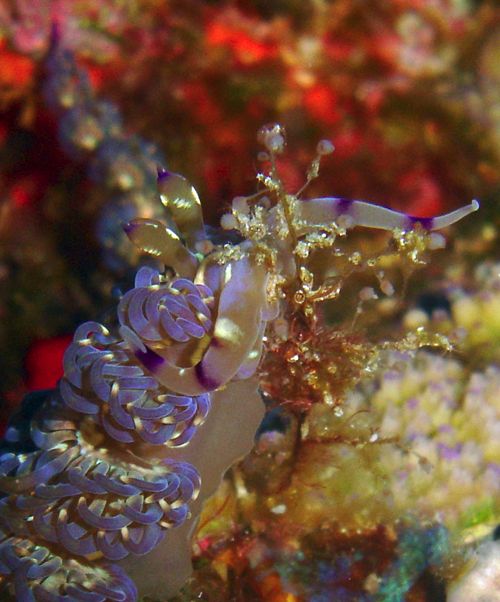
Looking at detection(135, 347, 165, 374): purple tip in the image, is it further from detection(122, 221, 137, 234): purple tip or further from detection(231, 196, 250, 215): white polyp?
detection(231, 196, 250, 215): white polyp

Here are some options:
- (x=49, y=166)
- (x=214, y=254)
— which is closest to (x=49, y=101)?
(x=49, y=166)

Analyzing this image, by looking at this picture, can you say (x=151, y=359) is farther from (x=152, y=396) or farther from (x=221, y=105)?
(x=221, y=105)

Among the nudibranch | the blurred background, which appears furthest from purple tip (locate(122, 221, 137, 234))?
the blurred background

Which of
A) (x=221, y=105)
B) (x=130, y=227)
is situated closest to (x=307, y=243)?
(x=130, y=227)

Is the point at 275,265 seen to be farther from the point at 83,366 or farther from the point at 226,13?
the point at 226,13

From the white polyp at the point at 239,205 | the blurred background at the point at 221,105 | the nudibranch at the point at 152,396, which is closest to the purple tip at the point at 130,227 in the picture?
the nudibranch at the point at 152,396

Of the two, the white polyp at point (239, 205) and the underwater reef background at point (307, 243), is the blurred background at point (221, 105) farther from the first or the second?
the white polyp at point (239, 205)
